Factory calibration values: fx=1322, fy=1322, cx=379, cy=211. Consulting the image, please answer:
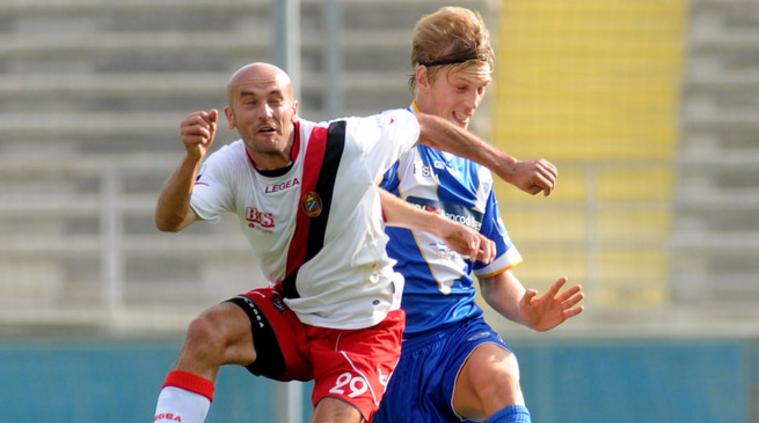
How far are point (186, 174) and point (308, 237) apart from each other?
1.56 ft

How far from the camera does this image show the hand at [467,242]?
12.4 feet

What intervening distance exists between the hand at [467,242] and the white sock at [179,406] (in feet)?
2.78

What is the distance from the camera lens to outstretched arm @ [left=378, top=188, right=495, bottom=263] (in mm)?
3783

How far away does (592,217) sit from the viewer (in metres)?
8.03

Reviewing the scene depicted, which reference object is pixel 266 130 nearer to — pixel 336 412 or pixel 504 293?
pixel 336 412

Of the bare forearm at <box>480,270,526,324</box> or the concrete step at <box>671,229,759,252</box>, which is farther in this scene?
the concrete step at <box>671,229,759,252</box>

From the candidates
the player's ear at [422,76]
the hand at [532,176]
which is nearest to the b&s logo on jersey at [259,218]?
the hand at [532,176]

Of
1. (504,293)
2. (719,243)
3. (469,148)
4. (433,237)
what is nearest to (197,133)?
(469,148)

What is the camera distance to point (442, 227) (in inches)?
151

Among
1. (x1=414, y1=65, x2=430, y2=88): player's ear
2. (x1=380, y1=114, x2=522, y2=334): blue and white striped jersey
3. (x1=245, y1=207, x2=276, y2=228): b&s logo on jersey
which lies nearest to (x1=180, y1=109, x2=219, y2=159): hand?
(x1=245, y1=207, x2=276, y2=228): b&s logo on jersey

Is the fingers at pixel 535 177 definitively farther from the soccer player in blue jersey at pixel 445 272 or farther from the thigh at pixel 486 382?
the thigh at pixel 486 382

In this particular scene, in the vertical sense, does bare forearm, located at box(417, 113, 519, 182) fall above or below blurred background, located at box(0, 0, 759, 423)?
above

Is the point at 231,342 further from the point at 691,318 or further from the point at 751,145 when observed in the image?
the point at 751,145

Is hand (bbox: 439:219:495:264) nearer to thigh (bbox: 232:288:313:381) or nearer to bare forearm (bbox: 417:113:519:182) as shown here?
bare forearm (bbox: 417:113:519:182)
